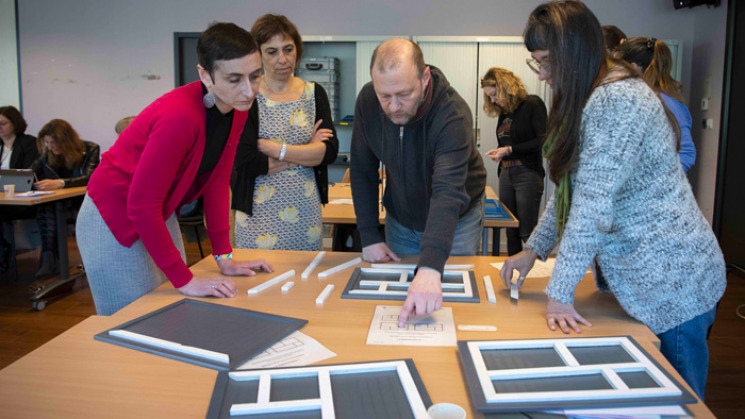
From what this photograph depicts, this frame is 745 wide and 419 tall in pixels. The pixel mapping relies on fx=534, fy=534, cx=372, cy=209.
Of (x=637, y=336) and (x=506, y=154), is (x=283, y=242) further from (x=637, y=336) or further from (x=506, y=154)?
(x=506, y=154)

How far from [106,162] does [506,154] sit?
285 cm

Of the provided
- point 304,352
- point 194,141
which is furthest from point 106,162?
point 304,352

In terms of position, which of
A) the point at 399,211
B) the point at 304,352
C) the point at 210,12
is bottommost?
the point at 304,352

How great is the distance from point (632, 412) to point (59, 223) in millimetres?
4067

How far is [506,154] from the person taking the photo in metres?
3.76

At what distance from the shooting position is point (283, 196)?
81.9 inches

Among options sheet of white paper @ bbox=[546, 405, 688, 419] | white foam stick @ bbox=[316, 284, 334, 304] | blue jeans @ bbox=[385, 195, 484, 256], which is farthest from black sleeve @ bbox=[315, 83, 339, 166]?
sheet of white paper @ bbox=[546, 405, 688, 419]

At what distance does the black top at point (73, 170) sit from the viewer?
4.25 metres

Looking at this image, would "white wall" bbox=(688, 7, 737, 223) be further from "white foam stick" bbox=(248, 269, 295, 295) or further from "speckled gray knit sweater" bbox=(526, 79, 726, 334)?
"white foam stick" bbox=(248, 269, 295, 295)

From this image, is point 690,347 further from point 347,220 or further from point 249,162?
point 347,220

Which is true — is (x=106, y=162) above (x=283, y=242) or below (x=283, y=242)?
above

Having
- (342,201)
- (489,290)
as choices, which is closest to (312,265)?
(489,290)

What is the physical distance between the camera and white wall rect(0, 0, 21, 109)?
5938mm

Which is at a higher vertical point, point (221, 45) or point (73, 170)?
point (221, 45)
